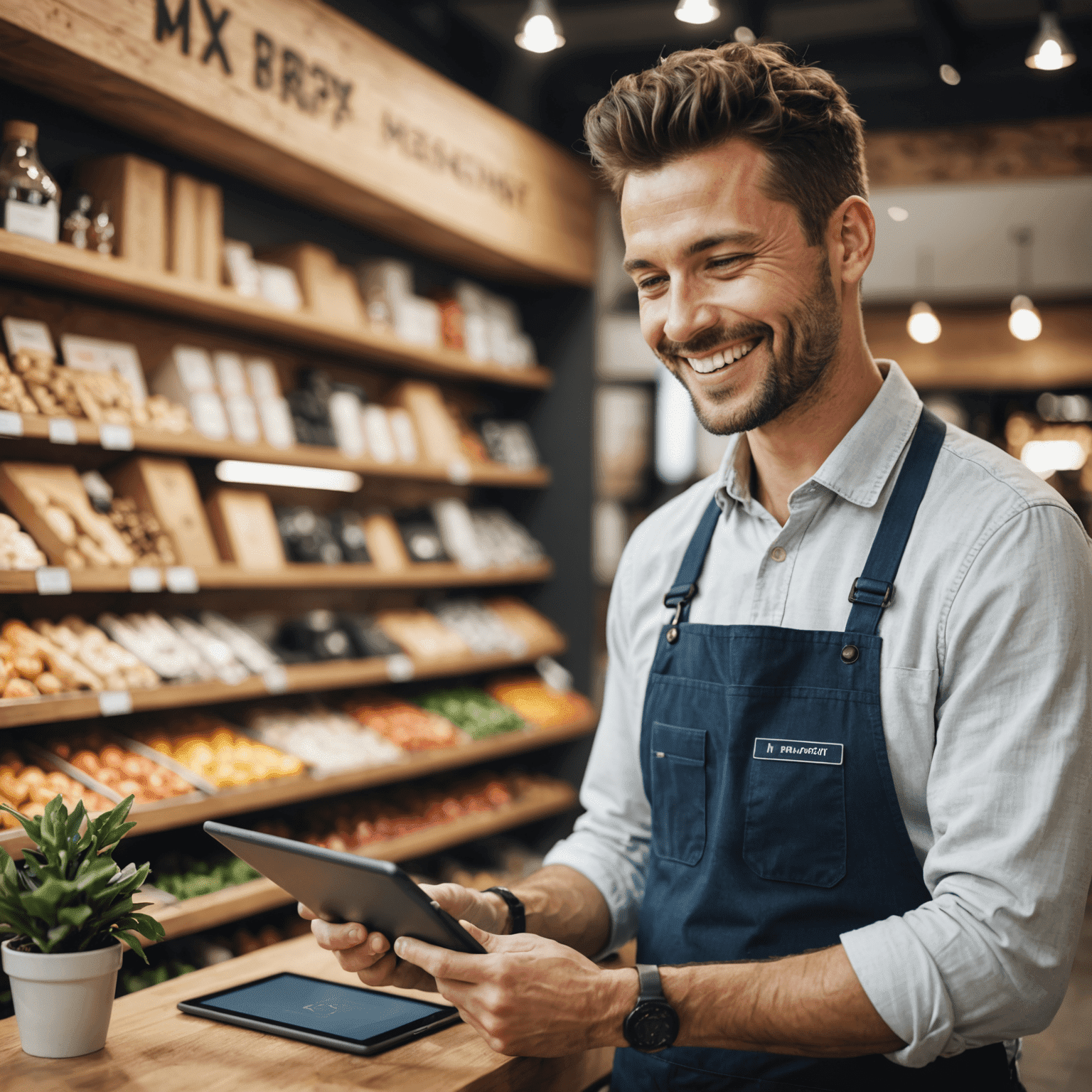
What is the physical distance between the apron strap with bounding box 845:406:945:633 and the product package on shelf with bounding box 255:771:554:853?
90.2 inches

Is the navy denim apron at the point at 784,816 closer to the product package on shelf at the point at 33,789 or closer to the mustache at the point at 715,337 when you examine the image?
the mustache at the point at 715,337

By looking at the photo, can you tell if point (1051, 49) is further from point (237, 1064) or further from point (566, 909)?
point (237, 1064)

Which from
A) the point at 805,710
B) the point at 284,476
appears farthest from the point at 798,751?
the point at 284,476

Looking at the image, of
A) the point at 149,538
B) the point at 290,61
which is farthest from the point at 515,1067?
the point at 290,61

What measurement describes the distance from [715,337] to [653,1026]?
87 cm

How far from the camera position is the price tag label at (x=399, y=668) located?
12.7 ft

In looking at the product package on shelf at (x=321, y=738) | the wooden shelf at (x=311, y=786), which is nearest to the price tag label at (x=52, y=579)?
the wooden shelf at (x=311, y=786)

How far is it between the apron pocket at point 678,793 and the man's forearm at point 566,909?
0.15m

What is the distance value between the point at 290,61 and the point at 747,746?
8.79 feet

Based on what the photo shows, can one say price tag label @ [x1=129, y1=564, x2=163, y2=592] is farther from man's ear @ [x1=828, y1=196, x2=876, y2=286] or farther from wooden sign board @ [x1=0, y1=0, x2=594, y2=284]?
man's ear @ [x1=828, y1=196, x2=876, y2=286]

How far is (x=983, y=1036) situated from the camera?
1.28 m

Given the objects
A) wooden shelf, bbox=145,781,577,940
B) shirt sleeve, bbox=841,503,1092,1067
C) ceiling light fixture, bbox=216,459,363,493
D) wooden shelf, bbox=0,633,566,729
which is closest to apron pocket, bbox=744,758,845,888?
shirt sleeve, bbox=841,503,1092,1067

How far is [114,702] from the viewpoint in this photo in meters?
2.79

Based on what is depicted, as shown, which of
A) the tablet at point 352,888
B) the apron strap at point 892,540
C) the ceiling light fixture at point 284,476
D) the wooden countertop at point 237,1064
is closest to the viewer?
the tablet at point 352,888
